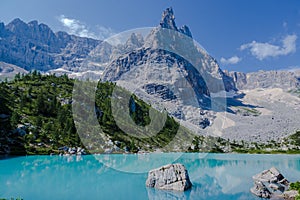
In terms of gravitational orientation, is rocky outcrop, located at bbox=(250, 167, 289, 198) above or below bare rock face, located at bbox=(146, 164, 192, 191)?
below

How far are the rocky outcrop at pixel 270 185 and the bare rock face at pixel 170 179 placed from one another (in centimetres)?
792

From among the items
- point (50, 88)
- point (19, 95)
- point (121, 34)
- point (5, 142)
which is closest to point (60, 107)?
point (19, 95)

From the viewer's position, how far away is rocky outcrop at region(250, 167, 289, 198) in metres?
28.2

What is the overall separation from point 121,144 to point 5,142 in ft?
114

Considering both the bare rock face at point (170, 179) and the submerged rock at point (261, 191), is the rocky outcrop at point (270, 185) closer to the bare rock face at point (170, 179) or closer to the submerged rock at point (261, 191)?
the submerged rock at point (261, 191)

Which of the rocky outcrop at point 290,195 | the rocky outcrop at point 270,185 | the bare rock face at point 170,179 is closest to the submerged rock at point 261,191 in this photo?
the rocky outcrop at point 270,185

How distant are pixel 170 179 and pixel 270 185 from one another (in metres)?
A: 13.3

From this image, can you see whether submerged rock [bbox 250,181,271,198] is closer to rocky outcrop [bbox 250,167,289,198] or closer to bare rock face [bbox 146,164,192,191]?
rocky outcrop [bbox 250,167,289,198]

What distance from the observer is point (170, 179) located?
102ft

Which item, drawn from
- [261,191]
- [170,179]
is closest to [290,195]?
[261,191]

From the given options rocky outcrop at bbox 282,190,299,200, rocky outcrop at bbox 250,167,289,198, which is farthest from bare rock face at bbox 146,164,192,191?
rocky outcrop at bbox 282,190,299,200

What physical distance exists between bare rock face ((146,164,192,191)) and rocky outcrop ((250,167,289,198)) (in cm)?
792

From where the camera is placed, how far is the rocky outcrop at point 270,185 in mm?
28163

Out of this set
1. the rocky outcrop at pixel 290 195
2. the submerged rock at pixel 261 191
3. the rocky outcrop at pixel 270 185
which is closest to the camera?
the rocky outcrop at pixel 290 195
